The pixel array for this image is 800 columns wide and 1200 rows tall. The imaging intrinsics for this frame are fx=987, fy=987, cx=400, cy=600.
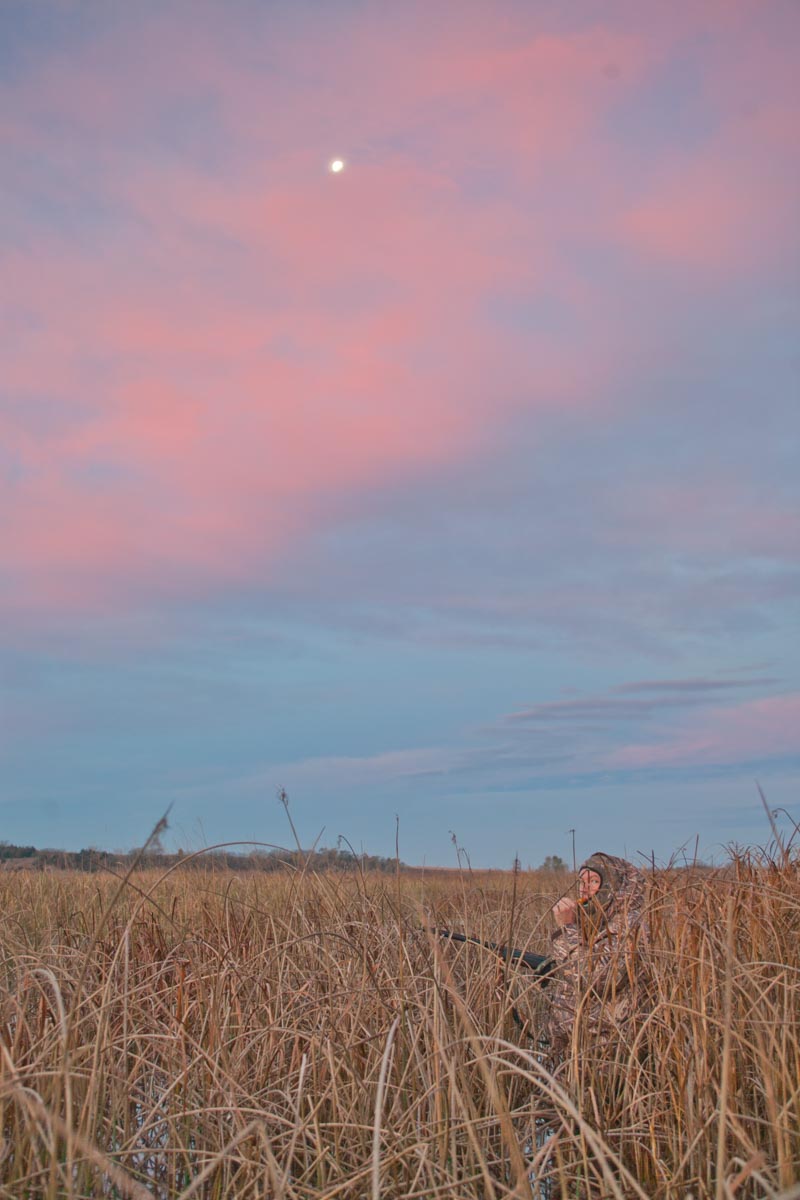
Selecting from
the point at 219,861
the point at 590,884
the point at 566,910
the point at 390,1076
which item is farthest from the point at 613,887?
the point at 219,861

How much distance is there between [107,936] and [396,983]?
2.50m

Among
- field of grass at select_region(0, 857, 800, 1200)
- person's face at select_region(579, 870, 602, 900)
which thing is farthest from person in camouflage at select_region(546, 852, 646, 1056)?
field of grass at select_region(0, 857, 800, 1200)

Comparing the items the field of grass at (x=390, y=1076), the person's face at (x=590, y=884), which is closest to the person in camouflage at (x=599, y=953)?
the person's face at (x=590, y=884)

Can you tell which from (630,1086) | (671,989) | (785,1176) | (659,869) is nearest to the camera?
(785,1176)

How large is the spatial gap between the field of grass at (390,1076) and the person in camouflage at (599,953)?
0.11m

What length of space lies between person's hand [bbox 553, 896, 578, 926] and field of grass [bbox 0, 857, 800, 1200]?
351 millimetres

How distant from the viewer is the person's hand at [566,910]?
4.47 m

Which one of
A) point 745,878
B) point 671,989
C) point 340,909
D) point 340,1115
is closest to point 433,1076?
point 340,1115

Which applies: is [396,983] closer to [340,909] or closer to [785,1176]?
[340,909]

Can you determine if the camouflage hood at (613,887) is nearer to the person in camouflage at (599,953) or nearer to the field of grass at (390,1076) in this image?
the person in camouflage at (599,953)

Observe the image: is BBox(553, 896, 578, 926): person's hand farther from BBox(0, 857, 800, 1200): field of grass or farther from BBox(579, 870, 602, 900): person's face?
BBox(0, 857, 800, 1200): field of grass

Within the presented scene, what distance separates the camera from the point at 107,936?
586cm

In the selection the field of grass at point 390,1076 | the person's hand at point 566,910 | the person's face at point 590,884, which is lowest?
the field of grass at point 390,1076

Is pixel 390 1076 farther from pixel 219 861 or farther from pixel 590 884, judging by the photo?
pixel 219 861
